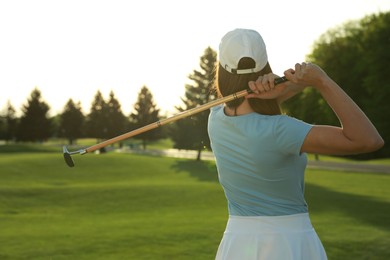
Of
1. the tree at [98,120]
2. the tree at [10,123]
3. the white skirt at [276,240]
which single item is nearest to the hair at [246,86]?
the white skirt at [276,240]

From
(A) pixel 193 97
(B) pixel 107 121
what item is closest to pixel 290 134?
(A) pixel 193 97

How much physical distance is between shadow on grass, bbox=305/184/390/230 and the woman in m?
14.1

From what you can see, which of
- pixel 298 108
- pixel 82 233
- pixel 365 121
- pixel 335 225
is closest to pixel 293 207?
pixel 365 121

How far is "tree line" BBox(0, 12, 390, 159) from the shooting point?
2156 inches

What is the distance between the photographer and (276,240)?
305 cm

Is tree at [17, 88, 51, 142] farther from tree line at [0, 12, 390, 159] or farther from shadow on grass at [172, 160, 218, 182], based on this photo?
shadow on grass at [172, 160, 218, 182]

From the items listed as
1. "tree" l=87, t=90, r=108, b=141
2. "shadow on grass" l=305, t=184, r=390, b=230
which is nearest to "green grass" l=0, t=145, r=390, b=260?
"shadow on grass" l=305, t=184, r=390, b=230

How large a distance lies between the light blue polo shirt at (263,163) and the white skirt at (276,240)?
42 millimetres

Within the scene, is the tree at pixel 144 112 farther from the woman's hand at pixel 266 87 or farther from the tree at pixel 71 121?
the woman's hand at pixel 266 87

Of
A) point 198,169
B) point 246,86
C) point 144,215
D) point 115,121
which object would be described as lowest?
point 144,215

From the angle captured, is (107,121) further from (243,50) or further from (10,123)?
(243,50)

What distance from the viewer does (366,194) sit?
28594mm

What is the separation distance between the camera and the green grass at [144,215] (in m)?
12.6

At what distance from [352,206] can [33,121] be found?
87.9 m
